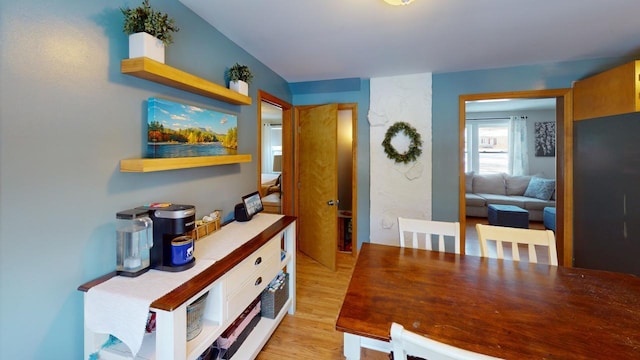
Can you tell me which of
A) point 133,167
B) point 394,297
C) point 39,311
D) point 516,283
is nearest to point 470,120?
point 516,283

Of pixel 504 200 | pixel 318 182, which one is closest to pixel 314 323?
pixel 318 182

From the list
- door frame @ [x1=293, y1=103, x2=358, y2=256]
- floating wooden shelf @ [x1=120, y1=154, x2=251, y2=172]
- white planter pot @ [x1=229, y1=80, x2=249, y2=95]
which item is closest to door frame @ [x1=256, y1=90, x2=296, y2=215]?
door frame @ [x1=293, y1=103, x2=358, y2=256]

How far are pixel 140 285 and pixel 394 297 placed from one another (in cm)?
110

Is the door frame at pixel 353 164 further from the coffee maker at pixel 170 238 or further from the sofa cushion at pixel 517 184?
the sofa cushion at pixel 517 184

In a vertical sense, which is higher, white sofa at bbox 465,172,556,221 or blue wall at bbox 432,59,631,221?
blue wall at bbox 432,59,631,221

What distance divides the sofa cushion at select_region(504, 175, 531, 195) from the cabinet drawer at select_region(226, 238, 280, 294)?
18.9 feet

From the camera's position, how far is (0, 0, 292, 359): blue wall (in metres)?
0.97

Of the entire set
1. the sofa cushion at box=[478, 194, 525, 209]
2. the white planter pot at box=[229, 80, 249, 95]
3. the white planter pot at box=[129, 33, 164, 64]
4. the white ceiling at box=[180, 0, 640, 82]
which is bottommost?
the sofa cushion at box=[478, 194, 525, 209]

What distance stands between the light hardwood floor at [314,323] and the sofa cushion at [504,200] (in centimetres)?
389

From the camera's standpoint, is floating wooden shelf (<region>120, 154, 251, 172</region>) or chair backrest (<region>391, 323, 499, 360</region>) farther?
floating wooden shelf (<region>120, 154, 251, 172</region>)

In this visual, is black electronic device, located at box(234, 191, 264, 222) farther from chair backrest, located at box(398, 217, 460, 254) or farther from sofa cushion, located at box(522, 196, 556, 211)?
sofa cushion, located at box(522, 196, 556, 211)

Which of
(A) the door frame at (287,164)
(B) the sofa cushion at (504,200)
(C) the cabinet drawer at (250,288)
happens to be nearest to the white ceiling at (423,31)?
(A) the door frame at (287,164)

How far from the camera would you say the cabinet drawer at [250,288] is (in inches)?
57.8

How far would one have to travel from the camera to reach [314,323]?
2.17 metres
